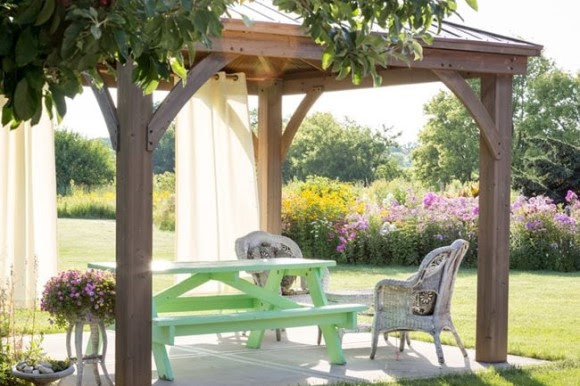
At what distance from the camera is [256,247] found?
8.52m

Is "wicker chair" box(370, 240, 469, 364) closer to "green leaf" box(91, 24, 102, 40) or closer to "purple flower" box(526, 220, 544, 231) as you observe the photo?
"green leaf" box(91, 24, 102, 40)

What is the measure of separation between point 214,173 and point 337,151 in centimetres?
3079

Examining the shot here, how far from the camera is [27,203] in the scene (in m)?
8.70

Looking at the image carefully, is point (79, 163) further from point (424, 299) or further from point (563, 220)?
point (424, 299)

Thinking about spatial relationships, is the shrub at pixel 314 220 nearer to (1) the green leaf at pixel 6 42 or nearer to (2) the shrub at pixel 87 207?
(2) the shrub at pixel 87 207

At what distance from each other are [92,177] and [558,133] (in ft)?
65.0

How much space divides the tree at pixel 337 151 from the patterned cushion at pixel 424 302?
3108 cm

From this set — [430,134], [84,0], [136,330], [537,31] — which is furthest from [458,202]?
[537,31]

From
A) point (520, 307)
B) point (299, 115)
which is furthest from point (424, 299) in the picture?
point (520, 307)

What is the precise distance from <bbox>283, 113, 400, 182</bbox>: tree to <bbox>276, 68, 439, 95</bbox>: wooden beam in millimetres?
28979

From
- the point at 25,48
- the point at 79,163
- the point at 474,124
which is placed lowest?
the point at 25,48

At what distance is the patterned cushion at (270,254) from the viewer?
8370 mm

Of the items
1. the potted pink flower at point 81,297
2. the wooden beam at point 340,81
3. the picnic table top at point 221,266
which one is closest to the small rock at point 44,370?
the potted pink flower at point 81,297

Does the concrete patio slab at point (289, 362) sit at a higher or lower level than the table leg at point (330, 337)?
lower
